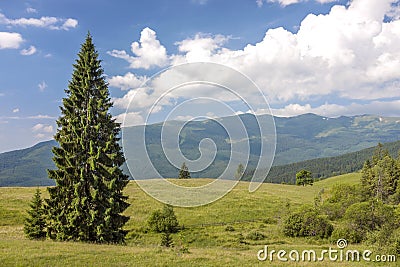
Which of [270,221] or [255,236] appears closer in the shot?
[255,236]

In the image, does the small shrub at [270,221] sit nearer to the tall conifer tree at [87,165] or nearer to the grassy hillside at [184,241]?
the grassy hillside at [184,241]

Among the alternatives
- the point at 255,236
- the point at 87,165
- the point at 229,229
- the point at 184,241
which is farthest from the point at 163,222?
the point at 87,165

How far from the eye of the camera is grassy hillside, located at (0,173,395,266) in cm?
1722

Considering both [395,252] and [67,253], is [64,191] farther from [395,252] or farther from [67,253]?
[395,252]

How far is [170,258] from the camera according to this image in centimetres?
1842

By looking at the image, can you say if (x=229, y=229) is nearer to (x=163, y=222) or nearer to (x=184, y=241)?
(x=184, y=241)

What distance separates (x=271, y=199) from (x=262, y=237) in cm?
2859

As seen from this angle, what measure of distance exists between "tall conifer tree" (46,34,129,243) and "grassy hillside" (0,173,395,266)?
2.73 m

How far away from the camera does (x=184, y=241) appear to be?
36.6m

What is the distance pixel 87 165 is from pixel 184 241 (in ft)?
53.2

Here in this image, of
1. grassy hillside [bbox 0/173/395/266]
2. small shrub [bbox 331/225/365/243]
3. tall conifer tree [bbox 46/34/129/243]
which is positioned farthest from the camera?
A: small shrub [bbox 331/225/365/243]

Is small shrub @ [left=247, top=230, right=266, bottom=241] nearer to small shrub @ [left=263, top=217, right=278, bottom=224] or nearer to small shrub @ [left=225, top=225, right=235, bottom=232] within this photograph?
small shrub @ [left=225, top=225, right=235, bottom=232]

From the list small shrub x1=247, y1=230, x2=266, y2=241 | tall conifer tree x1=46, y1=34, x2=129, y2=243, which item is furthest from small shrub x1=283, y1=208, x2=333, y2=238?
tall conifer tree x1=46, y1=34, x2=129, y2=243

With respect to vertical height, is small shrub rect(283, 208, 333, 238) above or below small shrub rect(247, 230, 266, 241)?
above
